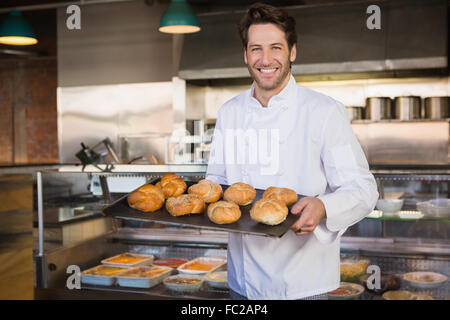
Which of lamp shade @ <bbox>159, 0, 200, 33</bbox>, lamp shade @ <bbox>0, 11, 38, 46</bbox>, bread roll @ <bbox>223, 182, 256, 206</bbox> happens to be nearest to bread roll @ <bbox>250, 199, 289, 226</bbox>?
bread roll @ <bbox>223, 182, 256, 206</bbox>

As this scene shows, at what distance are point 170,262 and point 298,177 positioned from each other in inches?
49.6

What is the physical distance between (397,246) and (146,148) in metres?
3.53

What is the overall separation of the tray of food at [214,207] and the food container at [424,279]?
1.04m

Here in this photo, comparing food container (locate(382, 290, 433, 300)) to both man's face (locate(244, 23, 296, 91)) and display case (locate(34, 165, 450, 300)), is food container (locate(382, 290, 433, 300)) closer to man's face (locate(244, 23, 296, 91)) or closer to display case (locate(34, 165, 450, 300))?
display case (locate(34, 165, 450, 300))

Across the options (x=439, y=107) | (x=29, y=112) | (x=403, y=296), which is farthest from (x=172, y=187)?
(x=29, y=112)

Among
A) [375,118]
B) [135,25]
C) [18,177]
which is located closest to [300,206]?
[18,177]

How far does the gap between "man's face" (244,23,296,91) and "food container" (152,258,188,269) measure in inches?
52.5

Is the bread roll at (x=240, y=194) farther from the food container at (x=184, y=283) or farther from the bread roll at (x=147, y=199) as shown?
the food container at (x=184, y=283)

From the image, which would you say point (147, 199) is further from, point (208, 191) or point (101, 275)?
point (101, 275)

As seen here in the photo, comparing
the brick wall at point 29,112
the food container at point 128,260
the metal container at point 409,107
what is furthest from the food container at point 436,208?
the brick wall at point 29,112

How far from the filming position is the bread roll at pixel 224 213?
147 centimetres

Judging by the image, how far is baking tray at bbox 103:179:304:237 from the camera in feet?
4.57

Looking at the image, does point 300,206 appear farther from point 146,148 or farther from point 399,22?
point 146,148

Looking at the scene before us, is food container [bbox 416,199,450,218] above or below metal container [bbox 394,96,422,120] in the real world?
below
